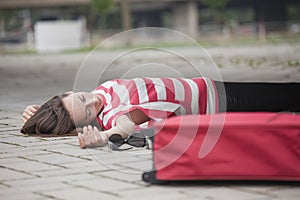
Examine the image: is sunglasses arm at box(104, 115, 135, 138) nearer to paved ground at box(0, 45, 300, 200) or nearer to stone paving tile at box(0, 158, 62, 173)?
paved ground at box(0, 45, 300, 200)

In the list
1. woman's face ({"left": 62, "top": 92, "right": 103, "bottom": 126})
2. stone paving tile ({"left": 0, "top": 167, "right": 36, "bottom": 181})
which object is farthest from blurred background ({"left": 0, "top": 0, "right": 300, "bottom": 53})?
stone paving tile ({"left": 0, "top": 167, "right": 36, "bottom": 181})

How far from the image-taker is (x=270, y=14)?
57594mm

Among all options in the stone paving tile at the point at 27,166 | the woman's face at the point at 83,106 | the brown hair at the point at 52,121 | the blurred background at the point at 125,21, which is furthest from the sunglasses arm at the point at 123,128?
the blurred background at the point at 125,21

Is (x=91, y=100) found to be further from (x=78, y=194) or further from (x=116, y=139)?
(x=78, y=194)

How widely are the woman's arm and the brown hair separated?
1.02ft

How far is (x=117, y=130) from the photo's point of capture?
5.34 m

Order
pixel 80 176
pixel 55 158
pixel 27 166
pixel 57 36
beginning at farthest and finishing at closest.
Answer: pixel 57 36 < pixel 55 158 < pixel 27 166 < pixel 80 176

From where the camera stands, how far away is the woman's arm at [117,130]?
17.4ft

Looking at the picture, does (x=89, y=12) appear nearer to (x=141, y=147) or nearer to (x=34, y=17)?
(x=34, y=17)

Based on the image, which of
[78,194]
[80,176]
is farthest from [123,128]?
[78,194]

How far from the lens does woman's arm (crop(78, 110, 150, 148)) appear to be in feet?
17.4

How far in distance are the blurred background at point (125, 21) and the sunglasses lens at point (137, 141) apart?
25.4 metres

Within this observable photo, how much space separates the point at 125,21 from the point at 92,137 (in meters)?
28.3

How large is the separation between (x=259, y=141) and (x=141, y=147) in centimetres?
139
